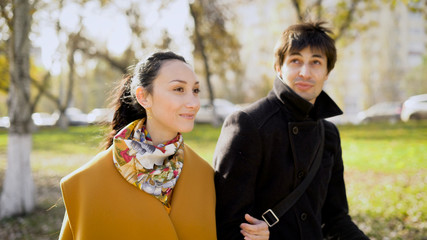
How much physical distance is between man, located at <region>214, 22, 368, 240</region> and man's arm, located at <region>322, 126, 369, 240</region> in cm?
6

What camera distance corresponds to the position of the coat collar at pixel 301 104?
2.45 meters

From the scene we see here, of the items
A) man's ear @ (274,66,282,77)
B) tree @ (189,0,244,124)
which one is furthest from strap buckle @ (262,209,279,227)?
tree @ (189,0,244,124)

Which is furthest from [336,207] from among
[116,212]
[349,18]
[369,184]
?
[349,18]

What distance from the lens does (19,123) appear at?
5.60 metres

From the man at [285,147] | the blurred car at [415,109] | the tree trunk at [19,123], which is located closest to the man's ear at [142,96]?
the man at [285,147]

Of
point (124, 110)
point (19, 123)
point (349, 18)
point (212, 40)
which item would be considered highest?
point (349, 18)

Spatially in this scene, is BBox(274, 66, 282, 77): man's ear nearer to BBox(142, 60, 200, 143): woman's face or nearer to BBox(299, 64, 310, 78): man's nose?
BBox(299, 64, 310, 78): man's nose

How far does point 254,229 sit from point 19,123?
4.65m

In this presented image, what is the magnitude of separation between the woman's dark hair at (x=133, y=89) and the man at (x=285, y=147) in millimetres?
558

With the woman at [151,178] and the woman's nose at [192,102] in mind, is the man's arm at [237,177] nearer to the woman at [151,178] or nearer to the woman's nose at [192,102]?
the woman at [151,178]

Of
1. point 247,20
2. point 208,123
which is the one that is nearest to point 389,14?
point 247,20

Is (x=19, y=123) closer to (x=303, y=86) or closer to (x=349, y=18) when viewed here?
(x=303, y=86)

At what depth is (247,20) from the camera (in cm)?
7112

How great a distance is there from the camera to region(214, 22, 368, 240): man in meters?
2.29
